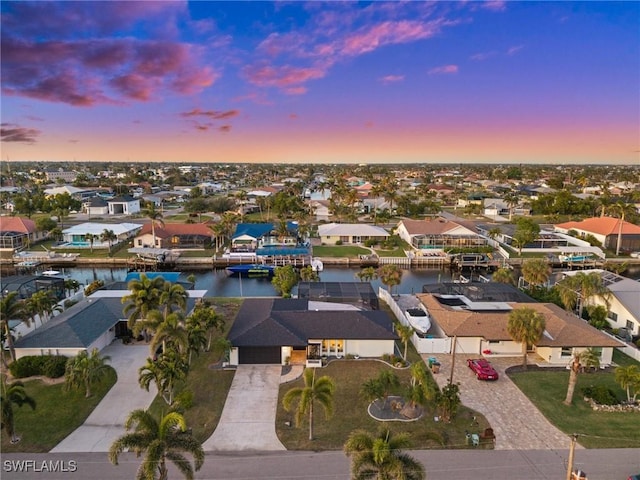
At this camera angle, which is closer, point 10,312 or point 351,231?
point 10,312

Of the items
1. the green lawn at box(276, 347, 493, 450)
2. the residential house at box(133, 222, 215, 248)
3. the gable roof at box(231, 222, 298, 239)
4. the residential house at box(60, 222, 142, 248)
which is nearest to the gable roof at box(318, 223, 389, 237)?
the gable roof at box(231, 222, 298, 239)

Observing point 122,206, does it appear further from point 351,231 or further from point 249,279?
point 351,231

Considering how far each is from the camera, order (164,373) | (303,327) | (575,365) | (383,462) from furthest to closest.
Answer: (303,327), (575,365), (164,373), (383,462)

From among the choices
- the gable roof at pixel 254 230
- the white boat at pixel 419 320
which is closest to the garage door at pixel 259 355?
the white boat at pixel 419 320

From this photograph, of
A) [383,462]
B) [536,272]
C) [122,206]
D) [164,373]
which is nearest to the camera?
[383,462]

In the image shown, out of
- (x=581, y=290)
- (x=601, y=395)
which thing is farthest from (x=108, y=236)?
Result: (x=601, y=395)

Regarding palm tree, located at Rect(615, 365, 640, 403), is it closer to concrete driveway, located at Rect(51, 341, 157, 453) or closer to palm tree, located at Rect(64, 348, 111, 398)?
concrete driveway, located at Rect(51, 341, 157, 453)
